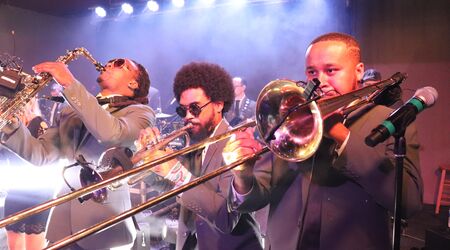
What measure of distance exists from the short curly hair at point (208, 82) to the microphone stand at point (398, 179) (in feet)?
4.97

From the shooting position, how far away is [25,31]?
11.4 m

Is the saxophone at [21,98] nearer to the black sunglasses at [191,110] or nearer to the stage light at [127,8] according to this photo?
the black sunglasses at [191,110]

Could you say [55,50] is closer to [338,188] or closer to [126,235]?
[126,235]

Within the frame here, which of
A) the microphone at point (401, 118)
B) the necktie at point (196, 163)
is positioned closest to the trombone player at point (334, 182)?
the microphone at point (401, 118)

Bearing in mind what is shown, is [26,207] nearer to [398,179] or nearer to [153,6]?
[398,179]

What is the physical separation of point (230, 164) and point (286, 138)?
303 millimetres

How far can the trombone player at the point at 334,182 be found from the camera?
1.80 metres

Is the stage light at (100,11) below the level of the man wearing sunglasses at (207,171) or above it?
above

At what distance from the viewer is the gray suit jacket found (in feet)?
9.39

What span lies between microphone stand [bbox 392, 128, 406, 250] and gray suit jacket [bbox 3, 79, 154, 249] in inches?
74.1

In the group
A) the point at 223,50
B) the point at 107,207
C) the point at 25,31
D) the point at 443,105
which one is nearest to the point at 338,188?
the point at 107,207

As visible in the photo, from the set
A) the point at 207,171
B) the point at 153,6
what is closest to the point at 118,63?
the point at 207,171

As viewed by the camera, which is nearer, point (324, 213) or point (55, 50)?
point (324, 213)

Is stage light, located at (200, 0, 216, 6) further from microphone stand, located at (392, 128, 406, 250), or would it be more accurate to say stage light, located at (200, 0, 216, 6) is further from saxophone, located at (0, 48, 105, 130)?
microphone stand, located at (392, 128, 406, 250)
